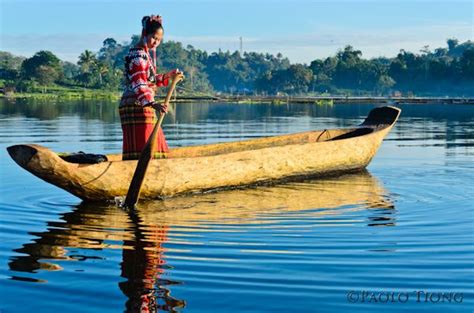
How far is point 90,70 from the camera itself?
114500mm

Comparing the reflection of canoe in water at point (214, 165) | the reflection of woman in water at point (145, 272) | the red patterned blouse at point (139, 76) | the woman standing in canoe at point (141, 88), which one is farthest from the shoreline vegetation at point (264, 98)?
the reflection of woman in water at point (145, 272)

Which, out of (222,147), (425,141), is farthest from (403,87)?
(222,147)

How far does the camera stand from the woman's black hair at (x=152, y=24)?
367 inches

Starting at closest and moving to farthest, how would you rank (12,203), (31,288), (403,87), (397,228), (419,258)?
1. (31,288)
2. (419,258)
3. (397,228)
4. (12,203)
5. (403,87)

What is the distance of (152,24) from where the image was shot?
9.34 m

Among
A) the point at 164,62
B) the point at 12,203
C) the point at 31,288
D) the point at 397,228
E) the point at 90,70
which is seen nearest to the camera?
the point at 31,288

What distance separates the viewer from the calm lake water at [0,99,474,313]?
5258 mm

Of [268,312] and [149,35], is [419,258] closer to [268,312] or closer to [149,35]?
[268,312]

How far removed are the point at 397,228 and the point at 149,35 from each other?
374 cm

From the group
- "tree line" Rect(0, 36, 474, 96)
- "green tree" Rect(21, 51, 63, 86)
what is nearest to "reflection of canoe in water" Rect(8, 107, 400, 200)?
"tree line" Rect(0, 36, 474, 96)

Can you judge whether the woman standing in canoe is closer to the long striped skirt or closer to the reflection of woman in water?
the long striped skirt

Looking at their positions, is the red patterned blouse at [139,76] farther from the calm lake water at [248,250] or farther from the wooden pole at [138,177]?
the calm lake water at [248,250]

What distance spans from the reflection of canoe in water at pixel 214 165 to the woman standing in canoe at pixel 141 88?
43 centimetres

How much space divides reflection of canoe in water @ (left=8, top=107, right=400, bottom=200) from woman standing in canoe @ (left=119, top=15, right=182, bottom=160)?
→ 0.43m
